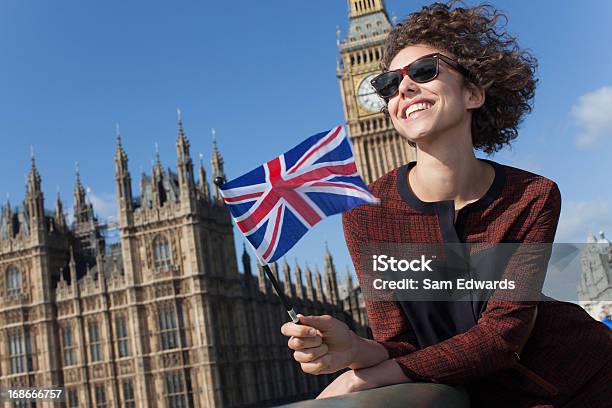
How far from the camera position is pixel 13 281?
3584 centimetres

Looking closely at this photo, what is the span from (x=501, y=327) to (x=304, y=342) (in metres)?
0.61

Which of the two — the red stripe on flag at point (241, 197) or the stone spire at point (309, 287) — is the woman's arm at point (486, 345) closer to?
the red stripe on flag at point (241, 197)

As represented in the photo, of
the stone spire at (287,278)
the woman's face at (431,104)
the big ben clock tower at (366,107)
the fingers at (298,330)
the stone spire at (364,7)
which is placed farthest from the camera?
the stone spire at (364,7)

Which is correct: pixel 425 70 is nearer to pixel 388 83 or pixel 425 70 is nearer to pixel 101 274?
pixel 388 83

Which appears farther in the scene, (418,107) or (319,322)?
(418,107)

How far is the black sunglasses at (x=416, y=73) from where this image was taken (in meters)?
2.53

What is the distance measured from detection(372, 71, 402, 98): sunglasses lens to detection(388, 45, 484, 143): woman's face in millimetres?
26

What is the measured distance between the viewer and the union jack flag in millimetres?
2501

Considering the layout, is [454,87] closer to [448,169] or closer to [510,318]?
[448,169]

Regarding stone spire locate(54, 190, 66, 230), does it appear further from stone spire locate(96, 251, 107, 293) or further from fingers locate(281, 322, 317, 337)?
fingers locate(281, 322, 317, 337)

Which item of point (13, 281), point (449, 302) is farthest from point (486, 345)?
point (13, 281)

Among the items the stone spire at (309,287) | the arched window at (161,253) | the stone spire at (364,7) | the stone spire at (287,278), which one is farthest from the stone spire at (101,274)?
the stone spire at (364,7)

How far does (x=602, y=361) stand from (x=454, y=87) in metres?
1.00

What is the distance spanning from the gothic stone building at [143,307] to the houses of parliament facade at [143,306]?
0.17 ft
